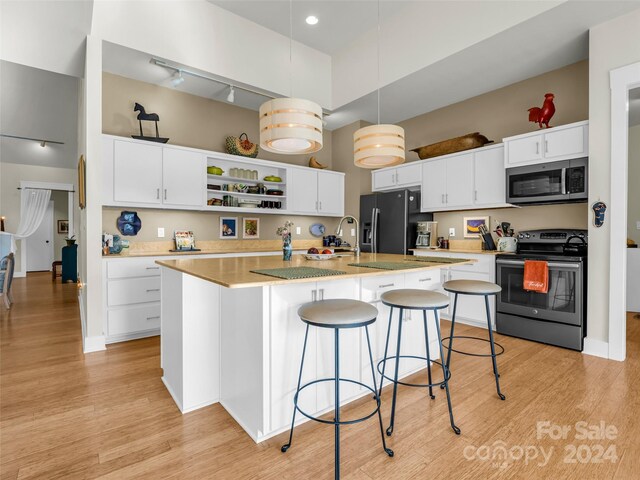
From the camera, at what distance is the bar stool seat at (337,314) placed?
1.54 meters

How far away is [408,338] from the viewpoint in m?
2.51

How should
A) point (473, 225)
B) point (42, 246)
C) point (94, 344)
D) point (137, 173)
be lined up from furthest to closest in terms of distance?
1. point (42, 246)
2. point (473, 225)
3. point (137, 173)
4. point (94, 344)

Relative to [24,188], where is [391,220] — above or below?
below

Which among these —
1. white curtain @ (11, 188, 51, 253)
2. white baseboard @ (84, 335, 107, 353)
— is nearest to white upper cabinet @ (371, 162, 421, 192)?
white baseboard @ (84, 335, 107, 353)

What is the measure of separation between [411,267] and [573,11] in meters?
2.63

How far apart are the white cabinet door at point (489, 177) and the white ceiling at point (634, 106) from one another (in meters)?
1.90

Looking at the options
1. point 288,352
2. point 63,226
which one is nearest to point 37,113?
point 63,226

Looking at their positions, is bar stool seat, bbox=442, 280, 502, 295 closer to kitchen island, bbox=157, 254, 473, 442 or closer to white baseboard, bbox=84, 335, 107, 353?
kitchen island, bbox=157, 254, 473, 442

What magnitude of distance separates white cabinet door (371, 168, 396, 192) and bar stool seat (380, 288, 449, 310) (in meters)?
3.28

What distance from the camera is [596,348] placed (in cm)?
298

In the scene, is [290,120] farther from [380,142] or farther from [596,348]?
[596,348]

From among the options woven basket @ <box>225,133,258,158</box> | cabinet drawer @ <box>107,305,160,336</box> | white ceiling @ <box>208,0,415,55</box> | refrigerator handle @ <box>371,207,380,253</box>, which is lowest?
cabinet drawer @ <box>107,305,160,336</box>

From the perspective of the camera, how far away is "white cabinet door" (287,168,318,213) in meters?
5.05

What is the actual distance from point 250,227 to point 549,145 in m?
3.82
